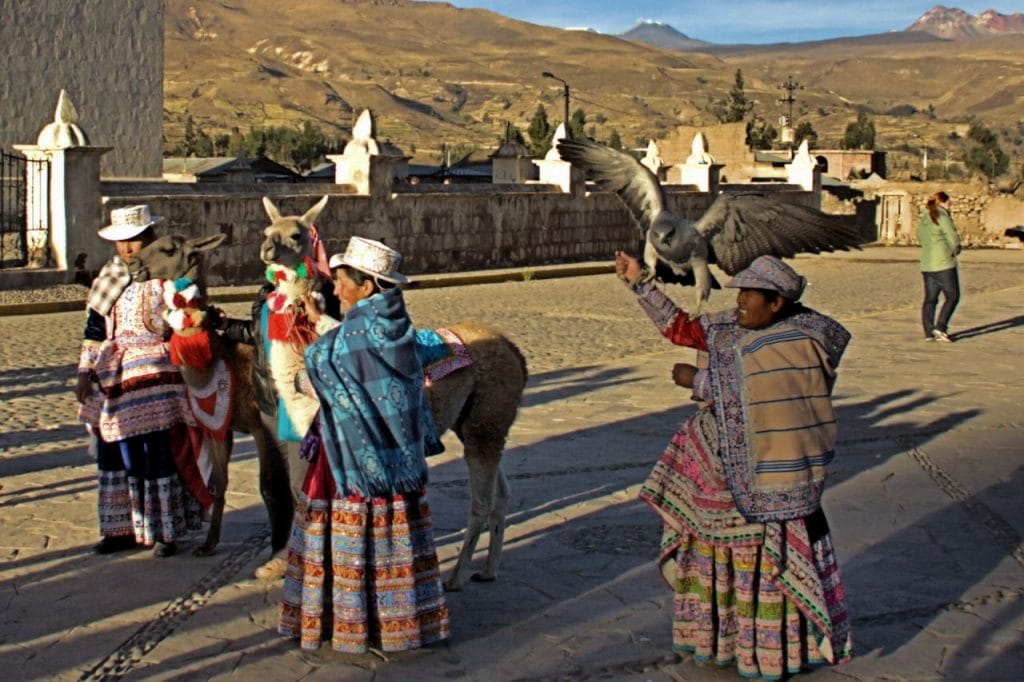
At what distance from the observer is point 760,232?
22.9ft

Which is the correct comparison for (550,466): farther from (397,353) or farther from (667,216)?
(397,353)

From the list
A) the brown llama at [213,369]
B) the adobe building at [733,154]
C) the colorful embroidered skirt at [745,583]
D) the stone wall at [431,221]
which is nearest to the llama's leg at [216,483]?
the brown llama at [213,369]

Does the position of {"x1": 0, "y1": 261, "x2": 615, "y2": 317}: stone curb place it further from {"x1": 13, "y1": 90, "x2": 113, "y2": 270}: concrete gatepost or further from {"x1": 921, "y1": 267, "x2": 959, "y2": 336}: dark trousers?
{"x1": 921, "y1": 267, "x2": 959, "y2": 336}: dark trousers

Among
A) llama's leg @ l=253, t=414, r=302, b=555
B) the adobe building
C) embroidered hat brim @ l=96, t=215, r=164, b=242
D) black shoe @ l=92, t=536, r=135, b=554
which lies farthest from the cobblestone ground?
the adobe building

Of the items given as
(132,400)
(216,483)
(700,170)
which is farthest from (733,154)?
(132,400)

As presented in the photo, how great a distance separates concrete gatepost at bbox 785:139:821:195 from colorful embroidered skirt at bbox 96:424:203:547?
3274 cm

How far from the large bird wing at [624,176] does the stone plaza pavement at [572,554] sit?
68.2 inches

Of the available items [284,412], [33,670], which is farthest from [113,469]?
[33,670]

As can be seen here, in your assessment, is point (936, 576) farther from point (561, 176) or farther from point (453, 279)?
point (561, 176)

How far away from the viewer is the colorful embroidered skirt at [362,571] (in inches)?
221

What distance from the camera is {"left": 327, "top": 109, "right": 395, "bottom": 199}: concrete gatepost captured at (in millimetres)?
24734

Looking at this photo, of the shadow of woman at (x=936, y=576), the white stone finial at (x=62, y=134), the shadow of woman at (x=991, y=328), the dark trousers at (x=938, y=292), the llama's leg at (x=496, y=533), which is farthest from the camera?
the white stone finial at (x=62, y=134)

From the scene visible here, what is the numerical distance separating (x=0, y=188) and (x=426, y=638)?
631 inches

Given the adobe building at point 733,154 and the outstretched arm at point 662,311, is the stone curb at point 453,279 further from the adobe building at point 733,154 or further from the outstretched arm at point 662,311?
the adobe building at point 733,154
